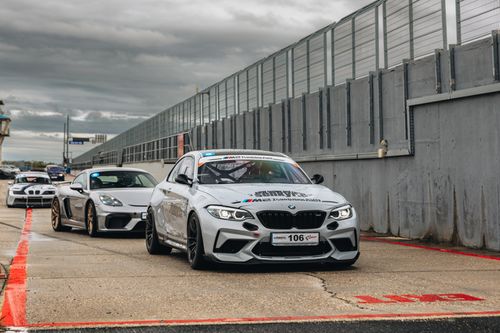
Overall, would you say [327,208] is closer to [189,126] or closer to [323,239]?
[323,239]

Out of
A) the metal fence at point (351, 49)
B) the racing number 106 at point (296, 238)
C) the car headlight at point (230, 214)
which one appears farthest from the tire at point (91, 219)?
the racing number 106 at point (296, 238)

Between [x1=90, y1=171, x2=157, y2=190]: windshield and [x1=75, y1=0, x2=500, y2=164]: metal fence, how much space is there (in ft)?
17.5

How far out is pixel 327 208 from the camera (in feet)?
28.0

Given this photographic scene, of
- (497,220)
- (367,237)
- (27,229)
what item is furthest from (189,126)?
(497,220)

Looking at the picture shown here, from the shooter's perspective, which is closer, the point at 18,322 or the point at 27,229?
the point at 18,322

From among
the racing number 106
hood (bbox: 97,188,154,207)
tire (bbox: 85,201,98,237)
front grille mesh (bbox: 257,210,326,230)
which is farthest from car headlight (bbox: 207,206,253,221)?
tire (bbox: 85,201,98,237)

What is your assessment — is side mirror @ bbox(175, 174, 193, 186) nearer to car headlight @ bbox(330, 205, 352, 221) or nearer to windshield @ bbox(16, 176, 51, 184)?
car headlight @ bbox(330, 205, 352, 221)

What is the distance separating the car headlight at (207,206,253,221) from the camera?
27.3 ft

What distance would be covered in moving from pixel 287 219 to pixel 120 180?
300 inches

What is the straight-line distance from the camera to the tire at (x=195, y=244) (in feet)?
28.2

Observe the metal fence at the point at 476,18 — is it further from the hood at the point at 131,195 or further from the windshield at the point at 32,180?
the windshield at the point at 32,180

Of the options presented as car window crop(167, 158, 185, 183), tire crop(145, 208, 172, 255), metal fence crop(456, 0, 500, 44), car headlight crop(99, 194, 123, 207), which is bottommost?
tire crop(145, 208, 172, 255)

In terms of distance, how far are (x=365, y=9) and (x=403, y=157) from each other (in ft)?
12.7

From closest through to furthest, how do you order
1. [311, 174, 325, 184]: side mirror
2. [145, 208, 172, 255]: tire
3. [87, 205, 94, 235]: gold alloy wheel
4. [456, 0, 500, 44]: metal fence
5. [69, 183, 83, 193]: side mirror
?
[311, 174, 325, 184]: side mirror
[145, 208, 172, 255]: tire
[456, 0, 500, 44]: metal fence
[87, 205, 94, 235]: gold alloy wheel
[69, 183, 83, 193]: side mirror
